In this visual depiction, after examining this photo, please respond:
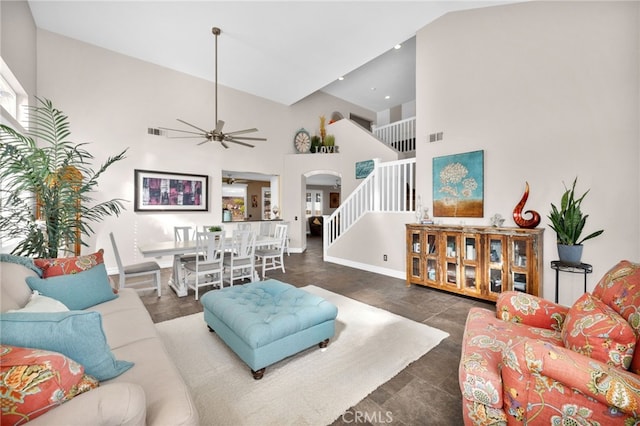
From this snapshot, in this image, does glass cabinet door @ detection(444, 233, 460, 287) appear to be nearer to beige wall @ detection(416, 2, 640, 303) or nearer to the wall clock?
beige wall @ detection(416, 2, 640, 303)

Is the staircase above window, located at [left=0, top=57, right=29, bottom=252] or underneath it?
above

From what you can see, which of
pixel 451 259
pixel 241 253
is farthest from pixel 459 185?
pixel 241 253

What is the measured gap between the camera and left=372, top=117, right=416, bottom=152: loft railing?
22.6ft

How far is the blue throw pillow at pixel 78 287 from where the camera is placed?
1892 mm

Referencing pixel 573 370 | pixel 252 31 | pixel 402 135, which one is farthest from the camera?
pixel 402 135

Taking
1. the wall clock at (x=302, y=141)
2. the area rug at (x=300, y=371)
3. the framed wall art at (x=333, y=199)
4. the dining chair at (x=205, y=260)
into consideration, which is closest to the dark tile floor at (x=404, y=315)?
the area rug at (x=300, y=371)

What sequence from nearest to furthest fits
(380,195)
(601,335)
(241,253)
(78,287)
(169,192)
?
(601,335), (78,287), (241,253), (380,195), (169,192)

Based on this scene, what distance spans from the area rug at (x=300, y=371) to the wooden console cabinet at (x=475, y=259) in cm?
129

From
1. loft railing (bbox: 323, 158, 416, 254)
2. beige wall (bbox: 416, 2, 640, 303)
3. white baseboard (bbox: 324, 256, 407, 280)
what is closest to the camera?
beige wall (bbox: 416, 2, 640, 303)

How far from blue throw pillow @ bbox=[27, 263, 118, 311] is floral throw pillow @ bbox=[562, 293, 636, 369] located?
3.32 meters

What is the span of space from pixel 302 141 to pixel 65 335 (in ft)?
23.9

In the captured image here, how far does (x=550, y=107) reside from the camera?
10.6ft

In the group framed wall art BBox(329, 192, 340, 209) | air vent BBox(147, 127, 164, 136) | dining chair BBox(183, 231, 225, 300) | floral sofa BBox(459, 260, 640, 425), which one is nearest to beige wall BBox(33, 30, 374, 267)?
air vent BBox(147, 127, 164, 136)

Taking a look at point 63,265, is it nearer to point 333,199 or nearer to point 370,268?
point 370,268
